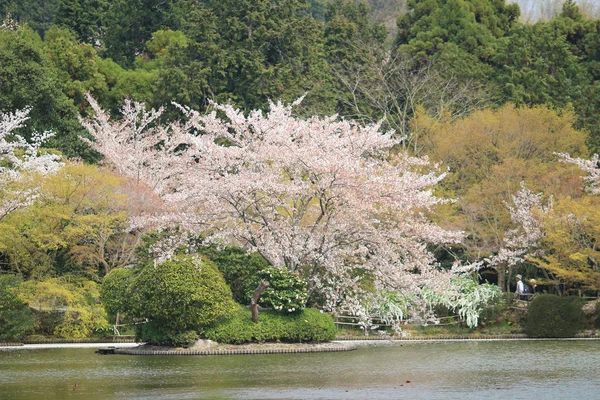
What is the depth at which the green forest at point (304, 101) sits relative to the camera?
89.1 ft

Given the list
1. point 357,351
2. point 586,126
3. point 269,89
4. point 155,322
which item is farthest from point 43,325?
point 586,126

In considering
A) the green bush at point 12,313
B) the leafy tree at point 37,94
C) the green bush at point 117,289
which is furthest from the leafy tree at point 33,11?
the green bush at point 117,289

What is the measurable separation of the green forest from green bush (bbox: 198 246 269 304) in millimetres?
49

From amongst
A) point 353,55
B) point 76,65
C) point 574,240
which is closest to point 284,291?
point 574,240

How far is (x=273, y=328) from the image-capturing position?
2258 centimetres

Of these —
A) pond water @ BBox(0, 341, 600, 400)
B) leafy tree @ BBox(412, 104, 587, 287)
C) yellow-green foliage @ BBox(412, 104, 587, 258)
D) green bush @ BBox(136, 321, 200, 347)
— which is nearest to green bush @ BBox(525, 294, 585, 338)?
pond water @ BBox(0, 341, 600, 400)

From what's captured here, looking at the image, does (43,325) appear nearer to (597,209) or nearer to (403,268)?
(403,268)

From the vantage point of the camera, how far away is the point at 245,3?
45.0 m

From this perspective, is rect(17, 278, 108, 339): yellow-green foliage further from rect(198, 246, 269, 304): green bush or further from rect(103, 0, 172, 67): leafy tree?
rect(103, 0, 172, 67): leafy tree

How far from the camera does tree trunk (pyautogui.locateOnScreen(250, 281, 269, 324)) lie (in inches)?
873

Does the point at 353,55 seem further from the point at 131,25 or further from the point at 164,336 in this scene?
the point at 164,336

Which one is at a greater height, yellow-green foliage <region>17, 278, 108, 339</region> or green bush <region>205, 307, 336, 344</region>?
yellow-green foliage <region>17, 278, 108, 339</region>

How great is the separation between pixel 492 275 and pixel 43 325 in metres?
17.5

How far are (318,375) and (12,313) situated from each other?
458 inches
